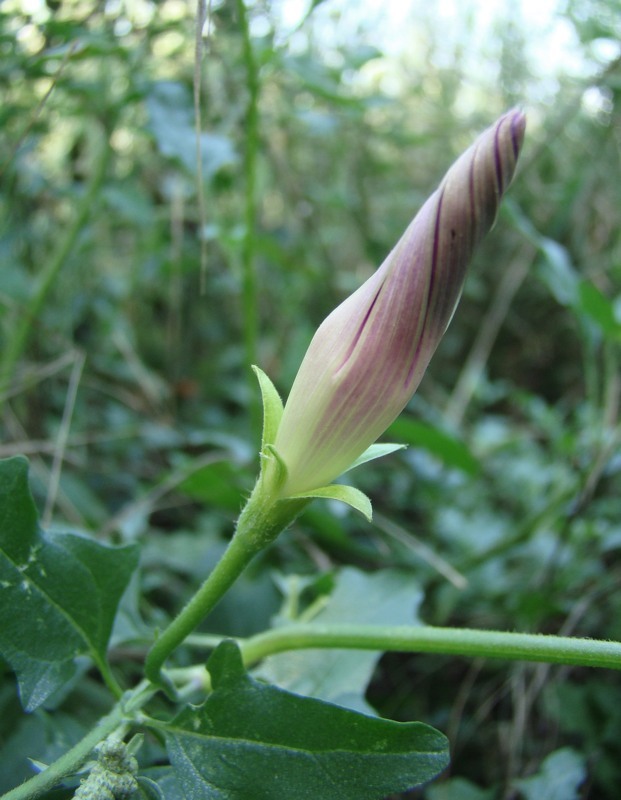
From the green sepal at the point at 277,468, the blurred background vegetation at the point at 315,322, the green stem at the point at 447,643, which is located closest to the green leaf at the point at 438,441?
the blurred background vegetation at the point at 315,322

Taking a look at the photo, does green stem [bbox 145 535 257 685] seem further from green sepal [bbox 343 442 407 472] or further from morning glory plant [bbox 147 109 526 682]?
green sepal [bbox 343 442 407 472]

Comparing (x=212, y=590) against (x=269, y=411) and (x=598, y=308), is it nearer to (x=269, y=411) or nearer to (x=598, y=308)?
(x=269, y=411)

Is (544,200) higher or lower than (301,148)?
lower

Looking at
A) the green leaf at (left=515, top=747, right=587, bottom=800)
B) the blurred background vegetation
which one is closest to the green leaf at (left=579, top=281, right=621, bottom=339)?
the blurred background vegetation

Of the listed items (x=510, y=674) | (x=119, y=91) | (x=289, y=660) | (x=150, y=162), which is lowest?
(x=510, y=674)

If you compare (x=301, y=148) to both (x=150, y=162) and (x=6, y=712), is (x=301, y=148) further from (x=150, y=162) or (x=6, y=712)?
(x=6, y=712)

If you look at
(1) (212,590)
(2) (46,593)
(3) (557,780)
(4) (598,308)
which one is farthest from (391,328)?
(4) (598,308)

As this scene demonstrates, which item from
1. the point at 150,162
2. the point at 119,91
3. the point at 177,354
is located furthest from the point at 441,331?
the point at 150,162

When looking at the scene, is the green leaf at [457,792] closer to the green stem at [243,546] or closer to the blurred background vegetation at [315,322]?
the blurred background vegetation at [315,322]
